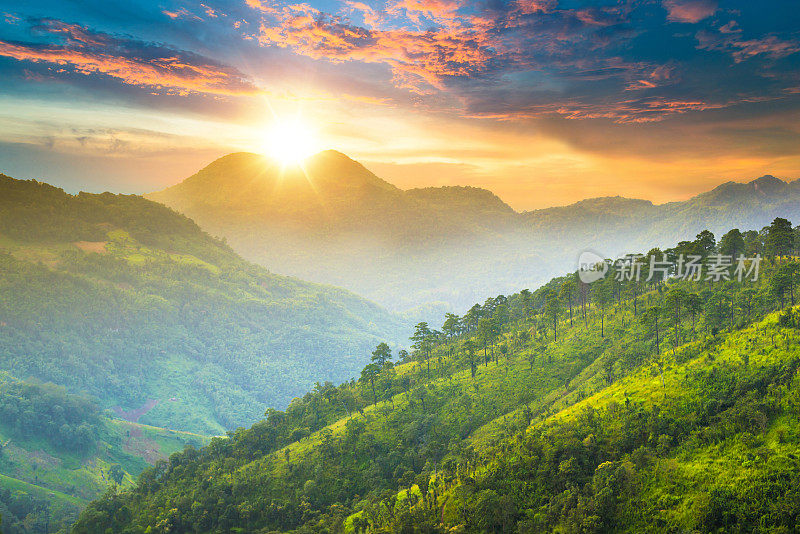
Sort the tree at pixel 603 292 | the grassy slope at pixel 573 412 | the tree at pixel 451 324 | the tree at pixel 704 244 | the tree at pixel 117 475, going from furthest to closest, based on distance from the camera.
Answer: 1. the tree at pixel 117 475
2. the tree at pixel 451 324
3. the tree at pixel 603 292
4. the tree at pixel 704 244
5. the grassy slope at pixel 573 412

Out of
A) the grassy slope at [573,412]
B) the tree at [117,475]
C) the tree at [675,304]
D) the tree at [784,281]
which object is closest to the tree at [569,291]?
the grassy slope at [573,412]

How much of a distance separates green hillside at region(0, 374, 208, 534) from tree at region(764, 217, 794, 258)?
175 meters

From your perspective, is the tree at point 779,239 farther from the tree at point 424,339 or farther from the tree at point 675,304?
the tree at point 424,339

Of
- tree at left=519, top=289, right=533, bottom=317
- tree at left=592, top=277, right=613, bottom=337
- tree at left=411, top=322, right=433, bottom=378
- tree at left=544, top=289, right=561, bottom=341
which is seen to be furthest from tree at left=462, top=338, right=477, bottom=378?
tree at left=592, top=277, right=613, bottom=337

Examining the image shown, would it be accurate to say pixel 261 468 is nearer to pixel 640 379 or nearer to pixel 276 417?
pixel 276 417

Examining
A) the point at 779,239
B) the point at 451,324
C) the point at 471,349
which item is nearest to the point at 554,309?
the point at 471,349

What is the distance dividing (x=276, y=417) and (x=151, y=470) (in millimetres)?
25988

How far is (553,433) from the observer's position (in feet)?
176

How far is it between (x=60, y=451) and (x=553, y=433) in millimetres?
188606

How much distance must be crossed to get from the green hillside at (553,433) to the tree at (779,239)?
0.37 m

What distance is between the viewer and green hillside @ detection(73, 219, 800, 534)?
41.6 metres

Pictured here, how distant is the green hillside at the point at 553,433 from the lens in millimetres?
41625

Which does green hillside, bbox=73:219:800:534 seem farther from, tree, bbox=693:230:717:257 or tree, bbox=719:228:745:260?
tree, bbox=693:230:717:257

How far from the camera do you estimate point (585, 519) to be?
3988 cm
